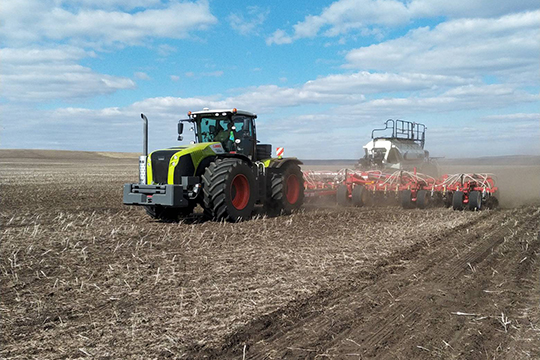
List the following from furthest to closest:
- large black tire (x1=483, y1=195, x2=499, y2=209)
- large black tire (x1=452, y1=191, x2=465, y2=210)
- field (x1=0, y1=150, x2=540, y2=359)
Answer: large black tire (x1=483, y1=195, x2=499, y2=209) → large black tire (x1=452, y1=191, x2=465, y2=210) → field (x1=0, y1=150, x2=540, y2=359)

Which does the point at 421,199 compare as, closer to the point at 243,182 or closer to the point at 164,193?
the point at 243,182

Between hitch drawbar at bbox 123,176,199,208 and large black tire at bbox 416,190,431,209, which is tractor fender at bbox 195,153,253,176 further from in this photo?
large black tire at bbox 416,190,431,209

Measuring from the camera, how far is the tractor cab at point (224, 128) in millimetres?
10883

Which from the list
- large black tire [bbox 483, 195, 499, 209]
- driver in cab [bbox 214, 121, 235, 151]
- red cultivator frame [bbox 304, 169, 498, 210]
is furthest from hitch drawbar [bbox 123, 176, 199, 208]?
large black tire [bbox 483, 195, 499, 209]

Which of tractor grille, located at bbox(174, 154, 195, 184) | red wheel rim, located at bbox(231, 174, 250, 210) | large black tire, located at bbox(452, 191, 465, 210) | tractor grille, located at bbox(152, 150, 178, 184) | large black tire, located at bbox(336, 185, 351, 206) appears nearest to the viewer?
tractor grille, located at bbox(174, 154, 195, 184)

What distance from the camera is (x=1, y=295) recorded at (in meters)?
5.14

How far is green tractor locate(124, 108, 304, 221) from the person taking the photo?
32.0 feet

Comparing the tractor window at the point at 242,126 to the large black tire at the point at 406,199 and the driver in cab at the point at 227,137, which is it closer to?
the driver in cab at the point at 227,137

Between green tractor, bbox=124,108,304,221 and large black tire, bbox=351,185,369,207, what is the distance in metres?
2.12

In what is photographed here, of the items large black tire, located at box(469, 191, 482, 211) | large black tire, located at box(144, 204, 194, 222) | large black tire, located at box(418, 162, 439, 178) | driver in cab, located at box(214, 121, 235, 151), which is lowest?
large black tire, located at box(144, 204, 194, 222)

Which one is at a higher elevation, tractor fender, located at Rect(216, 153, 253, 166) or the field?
tractor fender, located at Rect(216, 153, 253, 166)

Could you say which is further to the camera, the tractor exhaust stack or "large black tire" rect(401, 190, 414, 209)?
"large black tire" rect(401, 190, 414, 209)

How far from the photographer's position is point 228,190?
988 centimetres

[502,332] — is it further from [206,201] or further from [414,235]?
[206,201]
